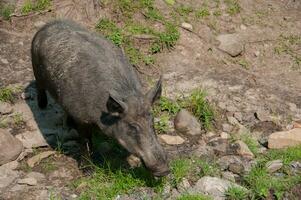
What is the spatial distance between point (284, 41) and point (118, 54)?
154 inches

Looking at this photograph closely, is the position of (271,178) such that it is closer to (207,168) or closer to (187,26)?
(207,168)

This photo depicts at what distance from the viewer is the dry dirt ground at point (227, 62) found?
7.67 meters

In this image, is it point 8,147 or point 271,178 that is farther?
point 8,147

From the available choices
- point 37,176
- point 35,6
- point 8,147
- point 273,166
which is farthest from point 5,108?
point 273,166

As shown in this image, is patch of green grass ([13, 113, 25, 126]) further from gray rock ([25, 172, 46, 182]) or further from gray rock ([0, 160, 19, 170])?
gray rock ([25, 172, 46, 182])

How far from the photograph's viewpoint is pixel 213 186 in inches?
234

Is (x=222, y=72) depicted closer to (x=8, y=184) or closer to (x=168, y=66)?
(x=168, y=66)

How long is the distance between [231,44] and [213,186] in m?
3.61

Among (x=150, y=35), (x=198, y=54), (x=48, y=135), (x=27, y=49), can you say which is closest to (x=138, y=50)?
(x=150, y=35)

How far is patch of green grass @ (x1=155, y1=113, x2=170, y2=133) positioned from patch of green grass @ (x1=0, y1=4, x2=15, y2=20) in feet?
12.0

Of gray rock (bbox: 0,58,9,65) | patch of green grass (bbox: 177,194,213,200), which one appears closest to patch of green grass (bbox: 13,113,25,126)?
gray rock (bbox: 0,58,9,65)

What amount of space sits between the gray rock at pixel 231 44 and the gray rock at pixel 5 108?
11.7ft

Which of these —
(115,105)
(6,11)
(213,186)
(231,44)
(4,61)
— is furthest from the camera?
(6,11)

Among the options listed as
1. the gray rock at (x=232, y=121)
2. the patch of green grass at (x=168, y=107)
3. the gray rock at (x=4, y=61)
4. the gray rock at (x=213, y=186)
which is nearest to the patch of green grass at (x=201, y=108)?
the patch of green grass at (x=168, y=107)
